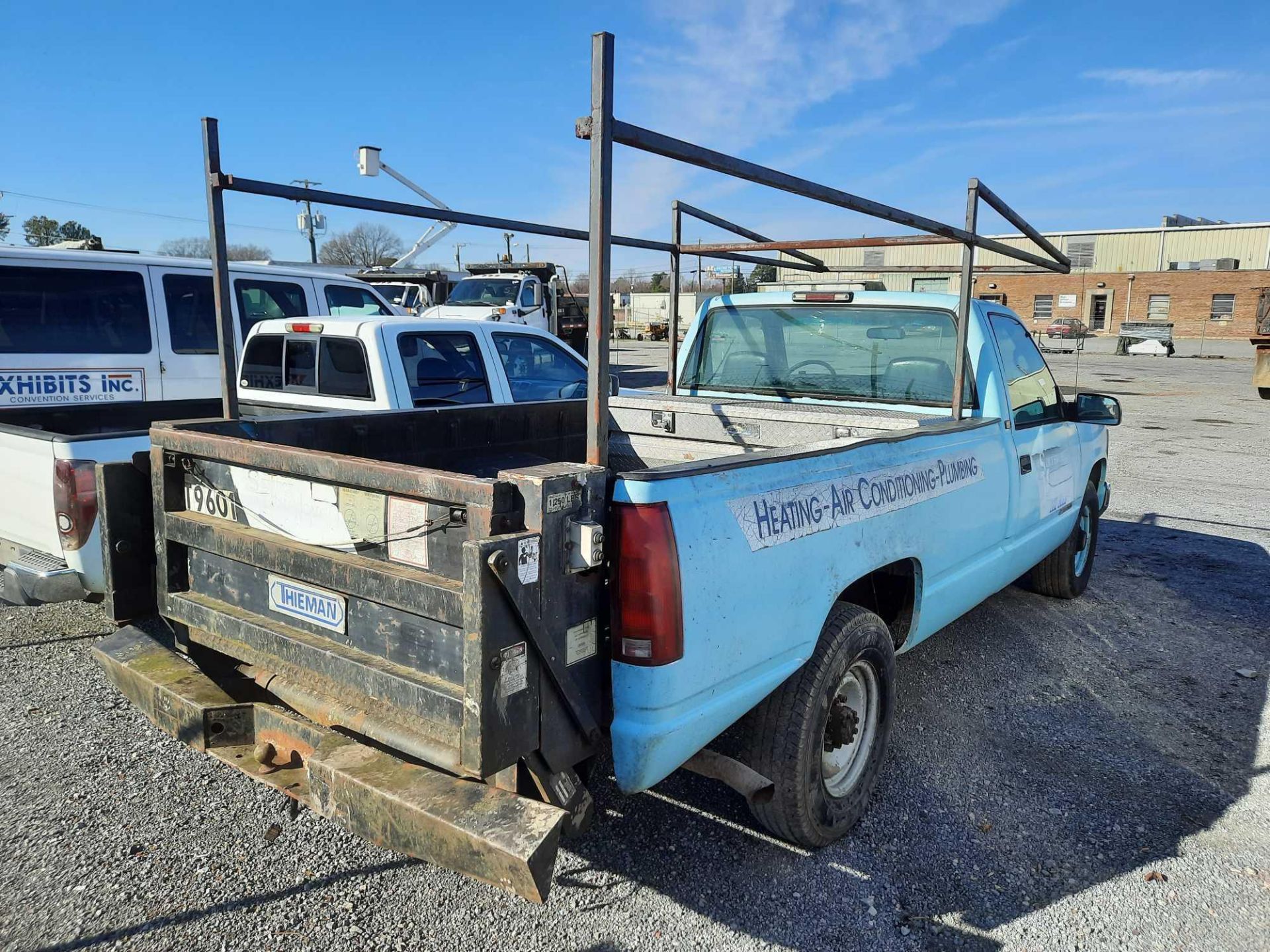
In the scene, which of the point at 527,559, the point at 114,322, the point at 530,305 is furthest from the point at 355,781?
the point at 530,305

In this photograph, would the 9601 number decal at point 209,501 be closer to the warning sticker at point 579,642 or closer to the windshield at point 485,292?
the warning sticker at point 579,642

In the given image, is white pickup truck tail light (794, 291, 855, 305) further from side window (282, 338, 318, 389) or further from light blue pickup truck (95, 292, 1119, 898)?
side window (282, 338, 318, 389)

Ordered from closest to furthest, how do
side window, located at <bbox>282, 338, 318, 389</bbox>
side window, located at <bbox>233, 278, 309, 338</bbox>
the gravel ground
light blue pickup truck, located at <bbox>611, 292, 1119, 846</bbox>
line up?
1. light blue pickup truck, located at <bbox>611, 292, 1119, 846</bbox>
2. the gravel ground
3. side window, located at <bbox>282, 338, 318, 389</bbox>
4. side window, located at <bbox>233, 278, 309, 338</bbox>

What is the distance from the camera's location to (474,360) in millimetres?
6430

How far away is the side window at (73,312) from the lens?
7.30m

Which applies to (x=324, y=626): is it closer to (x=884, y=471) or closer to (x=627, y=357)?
(x=884, y=471)

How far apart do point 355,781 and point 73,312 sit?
23.1 ft

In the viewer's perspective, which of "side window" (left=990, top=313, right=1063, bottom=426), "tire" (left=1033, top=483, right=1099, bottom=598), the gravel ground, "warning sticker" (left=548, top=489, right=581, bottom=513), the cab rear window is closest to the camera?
"warning sticker" (left=548, top=489, right=581, bottom=513)

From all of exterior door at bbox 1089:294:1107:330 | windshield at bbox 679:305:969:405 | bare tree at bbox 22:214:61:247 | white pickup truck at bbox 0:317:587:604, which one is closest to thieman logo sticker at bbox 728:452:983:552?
windshield at bbox 679:305:969:405

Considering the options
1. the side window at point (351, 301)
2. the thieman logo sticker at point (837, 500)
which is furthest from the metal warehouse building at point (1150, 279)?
the thieman logo sticker at point (837, 500)

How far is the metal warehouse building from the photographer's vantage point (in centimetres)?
5184

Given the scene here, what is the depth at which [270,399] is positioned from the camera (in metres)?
6.51

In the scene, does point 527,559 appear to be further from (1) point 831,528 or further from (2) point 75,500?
(2) point 75,500

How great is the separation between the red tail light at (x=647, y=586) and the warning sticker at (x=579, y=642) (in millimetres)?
78
